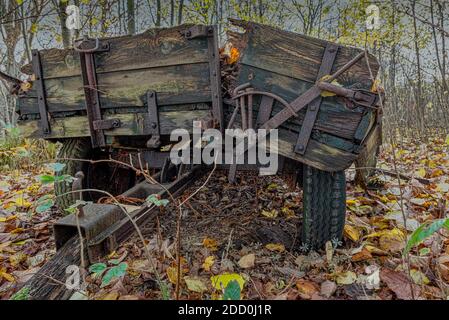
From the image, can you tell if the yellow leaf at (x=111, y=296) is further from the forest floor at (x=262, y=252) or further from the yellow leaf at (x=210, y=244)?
the yellow leaf at (x=210, y=244)

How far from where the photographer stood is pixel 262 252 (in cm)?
229

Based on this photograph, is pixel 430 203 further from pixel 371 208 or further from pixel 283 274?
pixel 283 274

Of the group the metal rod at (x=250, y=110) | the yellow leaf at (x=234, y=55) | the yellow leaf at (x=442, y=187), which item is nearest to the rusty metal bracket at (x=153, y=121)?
the yellow leaf at (x=234, y=55)

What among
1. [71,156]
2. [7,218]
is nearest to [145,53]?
[71,156]

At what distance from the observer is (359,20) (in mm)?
9219

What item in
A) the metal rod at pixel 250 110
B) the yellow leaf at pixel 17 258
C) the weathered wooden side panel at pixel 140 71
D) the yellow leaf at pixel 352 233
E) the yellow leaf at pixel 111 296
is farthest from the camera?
the yellow leaf at pixel 17 258

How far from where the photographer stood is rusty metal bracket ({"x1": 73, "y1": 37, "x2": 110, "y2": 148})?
234 centimetres

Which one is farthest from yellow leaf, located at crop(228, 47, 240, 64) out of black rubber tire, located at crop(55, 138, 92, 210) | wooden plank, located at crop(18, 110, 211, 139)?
black rubber tire, located at crop(55, 138, 92, 210)

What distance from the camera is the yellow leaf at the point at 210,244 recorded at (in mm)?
2360

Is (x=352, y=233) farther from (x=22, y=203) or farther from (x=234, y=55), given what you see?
(x=22, y=203)

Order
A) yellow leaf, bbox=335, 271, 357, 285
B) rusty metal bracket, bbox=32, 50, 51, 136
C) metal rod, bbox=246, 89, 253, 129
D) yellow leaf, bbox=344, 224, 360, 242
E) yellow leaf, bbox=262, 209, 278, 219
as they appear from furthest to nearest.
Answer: yellow leaf, bbox=262, 209, 278, 219 → rusty metal bracket, bbox=32, 50, 51, 136 → yellow leaf, bbox=344, 224, 360, 242 → metal rod, bbox=246, 89, 253, 129 → yellow leaf, bbox=335, 271, 357, 285

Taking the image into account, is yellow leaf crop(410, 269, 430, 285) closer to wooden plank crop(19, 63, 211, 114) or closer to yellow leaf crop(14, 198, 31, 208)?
wooden plank crop(19, 63, 211, 114)

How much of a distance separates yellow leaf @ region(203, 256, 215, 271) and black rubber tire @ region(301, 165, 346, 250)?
66 centimetres

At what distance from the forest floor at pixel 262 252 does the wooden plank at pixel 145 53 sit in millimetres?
1113
